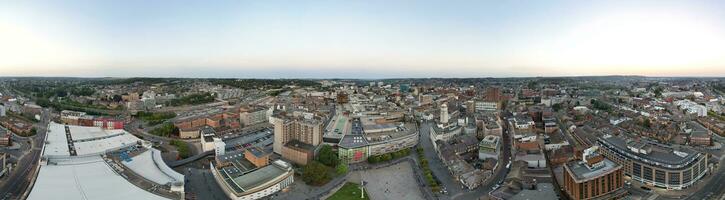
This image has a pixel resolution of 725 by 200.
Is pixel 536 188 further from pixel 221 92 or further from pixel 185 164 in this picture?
pixel 221 92

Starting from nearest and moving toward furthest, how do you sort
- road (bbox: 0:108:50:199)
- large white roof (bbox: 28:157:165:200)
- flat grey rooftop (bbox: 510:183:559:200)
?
1. large white roof (bbox: 28:157:165:200)
2. flat grey rooftop (bbox: 510:183:559:200)
3. road (bbox: 0:108:50:199)

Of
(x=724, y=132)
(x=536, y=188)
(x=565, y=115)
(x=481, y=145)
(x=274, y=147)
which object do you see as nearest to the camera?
(x=536, y=188)

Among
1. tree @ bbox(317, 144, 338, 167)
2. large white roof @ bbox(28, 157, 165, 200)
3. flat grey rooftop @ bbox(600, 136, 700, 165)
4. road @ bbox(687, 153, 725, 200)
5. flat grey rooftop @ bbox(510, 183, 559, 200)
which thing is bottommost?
road @ bbox(687, 153, 725, 200)

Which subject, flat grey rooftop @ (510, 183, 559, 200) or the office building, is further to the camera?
the office building

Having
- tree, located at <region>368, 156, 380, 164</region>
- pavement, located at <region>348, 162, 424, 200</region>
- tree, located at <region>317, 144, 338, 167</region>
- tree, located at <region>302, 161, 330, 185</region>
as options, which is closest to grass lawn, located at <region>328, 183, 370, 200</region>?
pavement, located at <region>348, 162, 424, 200</region>

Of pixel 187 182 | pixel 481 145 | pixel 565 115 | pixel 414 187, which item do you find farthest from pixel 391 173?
Result: pixel 565 115

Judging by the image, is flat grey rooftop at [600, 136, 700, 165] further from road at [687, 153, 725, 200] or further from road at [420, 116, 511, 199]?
road at [420, 116, 511, 199]

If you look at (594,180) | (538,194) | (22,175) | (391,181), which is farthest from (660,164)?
(22,175)
